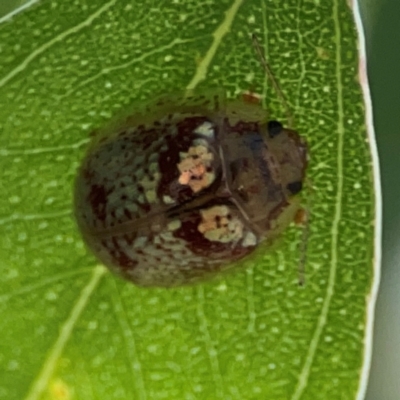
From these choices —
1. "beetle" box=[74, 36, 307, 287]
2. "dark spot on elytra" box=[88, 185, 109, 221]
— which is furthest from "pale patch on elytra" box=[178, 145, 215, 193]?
"dark spot on elytra" box=[88, 185, 109, 221]

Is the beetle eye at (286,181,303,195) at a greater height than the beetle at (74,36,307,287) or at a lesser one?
lesser

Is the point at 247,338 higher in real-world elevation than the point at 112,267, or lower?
lower

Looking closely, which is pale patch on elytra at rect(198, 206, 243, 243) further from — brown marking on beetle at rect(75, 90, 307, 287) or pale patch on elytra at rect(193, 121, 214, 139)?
pale patch on elytra at rect(193, 121, 214, 139)

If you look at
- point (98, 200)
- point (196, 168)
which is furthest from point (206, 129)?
point (98, 200)

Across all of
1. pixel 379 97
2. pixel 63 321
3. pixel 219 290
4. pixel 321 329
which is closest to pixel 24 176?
pixel 63 321

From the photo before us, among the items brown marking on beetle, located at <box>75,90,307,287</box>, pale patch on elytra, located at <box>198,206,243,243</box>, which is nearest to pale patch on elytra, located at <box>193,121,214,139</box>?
brown marking on beetle, located at <box>75,90,307,287</box>

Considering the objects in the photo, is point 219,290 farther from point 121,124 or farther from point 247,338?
point 121,124

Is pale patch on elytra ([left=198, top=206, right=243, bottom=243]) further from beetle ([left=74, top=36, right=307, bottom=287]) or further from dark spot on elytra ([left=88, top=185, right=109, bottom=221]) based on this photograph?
dark spot on elytra ([left=88, top=185, right=109, bottom=221])

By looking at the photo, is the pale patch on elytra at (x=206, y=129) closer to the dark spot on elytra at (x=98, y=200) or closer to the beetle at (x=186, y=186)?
the beetle at (x=186, y=186)
